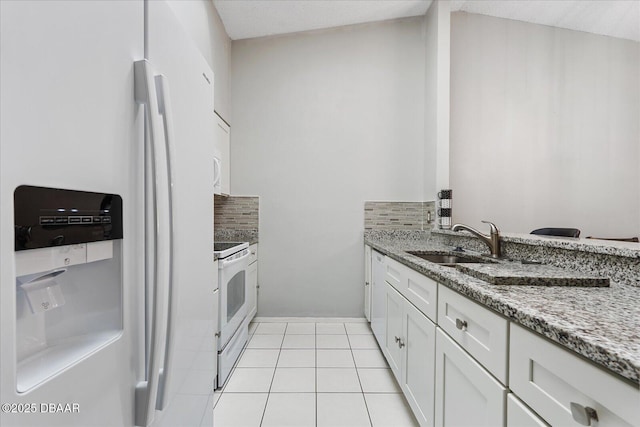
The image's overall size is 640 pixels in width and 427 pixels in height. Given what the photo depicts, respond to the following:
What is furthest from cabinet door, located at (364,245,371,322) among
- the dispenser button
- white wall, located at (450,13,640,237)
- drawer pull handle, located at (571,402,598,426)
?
the dispenser button

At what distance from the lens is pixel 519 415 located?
0.75 metres

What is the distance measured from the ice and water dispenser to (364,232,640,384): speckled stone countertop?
89 centimetres

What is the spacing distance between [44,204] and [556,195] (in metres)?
4.05

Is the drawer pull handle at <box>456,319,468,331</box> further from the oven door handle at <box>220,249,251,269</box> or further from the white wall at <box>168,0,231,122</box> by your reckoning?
the white wall at <box>168,0,231,122</box>

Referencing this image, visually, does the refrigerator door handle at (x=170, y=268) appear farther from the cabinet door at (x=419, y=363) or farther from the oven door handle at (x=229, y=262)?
the oven door handle at (x=229, y=262)

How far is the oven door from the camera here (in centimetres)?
194

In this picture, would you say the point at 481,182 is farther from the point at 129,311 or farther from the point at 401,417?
the point at 129,311

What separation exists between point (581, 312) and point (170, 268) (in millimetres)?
985

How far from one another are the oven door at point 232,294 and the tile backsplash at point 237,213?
0.72 m

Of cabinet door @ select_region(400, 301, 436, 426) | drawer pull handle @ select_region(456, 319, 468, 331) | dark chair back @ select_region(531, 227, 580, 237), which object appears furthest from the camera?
dark chair back @ select_region(531, 227, 580, 237)

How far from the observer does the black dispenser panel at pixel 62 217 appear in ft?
1.41

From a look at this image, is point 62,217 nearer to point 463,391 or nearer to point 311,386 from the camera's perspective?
point 463,391

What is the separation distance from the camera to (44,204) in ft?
1.50

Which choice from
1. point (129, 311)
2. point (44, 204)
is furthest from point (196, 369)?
point (44, 204)
